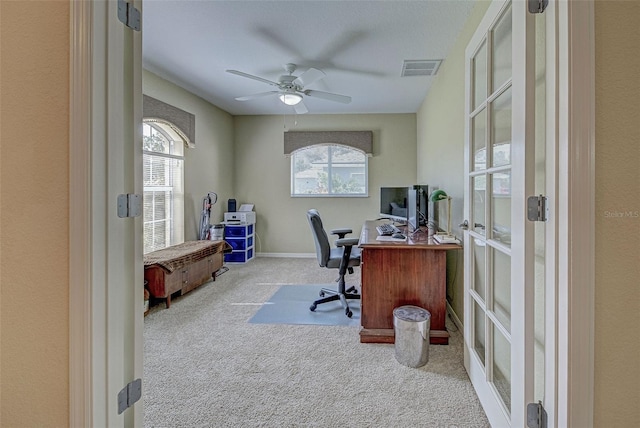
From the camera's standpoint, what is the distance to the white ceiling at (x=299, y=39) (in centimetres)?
238

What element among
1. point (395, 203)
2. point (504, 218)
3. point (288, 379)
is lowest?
point (288, 379)

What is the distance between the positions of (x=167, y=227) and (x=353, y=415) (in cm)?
348

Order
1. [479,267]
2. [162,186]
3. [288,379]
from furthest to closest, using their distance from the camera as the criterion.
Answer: [162,186] < [288,379] < [479,267]

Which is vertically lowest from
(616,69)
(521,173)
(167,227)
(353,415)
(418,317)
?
(353,415)

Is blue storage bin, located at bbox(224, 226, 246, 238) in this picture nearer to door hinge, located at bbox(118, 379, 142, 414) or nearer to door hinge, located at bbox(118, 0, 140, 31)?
door hinge, located at bbox(118, 379, 142, 414)

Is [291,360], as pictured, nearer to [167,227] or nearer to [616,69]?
[616,69]

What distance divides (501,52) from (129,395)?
2.03 meters

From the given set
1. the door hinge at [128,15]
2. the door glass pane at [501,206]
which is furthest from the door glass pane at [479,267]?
the door hinge at [128,15]

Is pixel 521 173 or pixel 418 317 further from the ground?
pixel 521 173

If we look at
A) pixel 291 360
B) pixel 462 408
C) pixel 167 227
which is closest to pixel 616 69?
pixel 462 408

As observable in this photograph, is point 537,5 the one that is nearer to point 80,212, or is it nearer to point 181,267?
point 80,212

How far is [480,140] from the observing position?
175cm

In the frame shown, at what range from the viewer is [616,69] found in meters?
0.94

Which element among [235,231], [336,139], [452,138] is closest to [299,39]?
[452,138]
